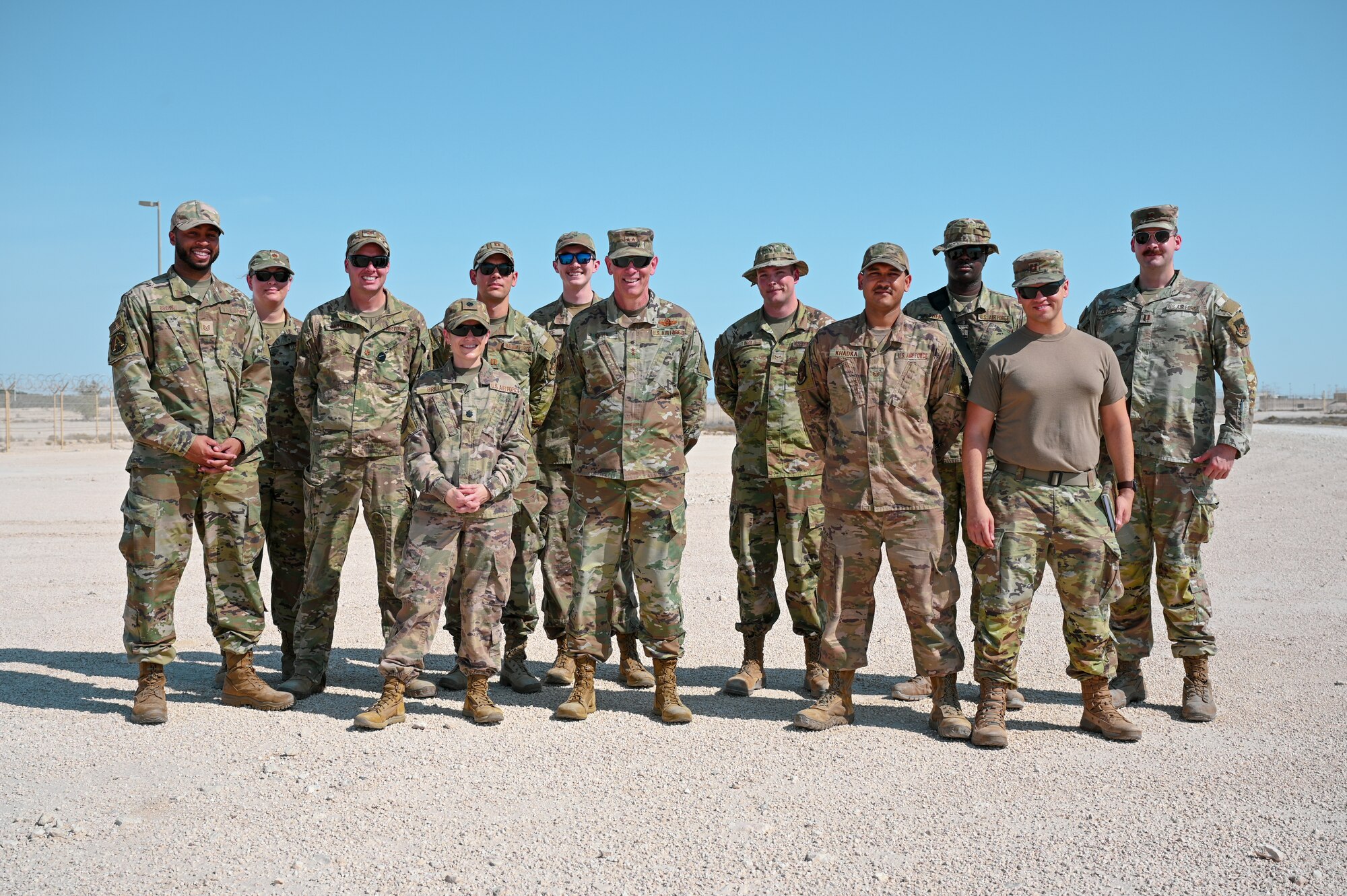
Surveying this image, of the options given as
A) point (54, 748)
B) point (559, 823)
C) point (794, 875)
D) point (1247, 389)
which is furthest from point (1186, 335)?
point (54, 748)

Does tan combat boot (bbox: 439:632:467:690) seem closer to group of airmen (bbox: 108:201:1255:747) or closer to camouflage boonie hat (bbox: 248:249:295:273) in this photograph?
group of airmen (bbox: 108:201:1255:747)

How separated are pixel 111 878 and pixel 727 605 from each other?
617 centimetres

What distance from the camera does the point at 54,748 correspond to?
5281mm

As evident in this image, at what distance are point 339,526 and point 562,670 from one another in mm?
1711

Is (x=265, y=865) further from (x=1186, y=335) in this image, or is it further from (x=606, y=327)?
(x=1186, y=335)

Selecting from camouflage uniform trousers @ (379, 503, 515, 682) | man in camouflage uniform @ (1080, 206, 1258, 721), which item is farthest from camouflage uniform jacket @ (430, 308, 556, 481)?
man in camouflage uniform @ (1080, 206, 1258, 721)

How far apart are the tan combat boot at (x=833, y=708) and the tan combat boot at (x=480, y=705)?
65.3 inches

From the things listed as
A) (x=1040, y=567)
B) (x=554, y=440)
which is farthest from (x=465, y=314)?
(x=1040, y=567)

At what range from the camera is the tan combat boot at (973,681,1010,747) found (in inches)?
209

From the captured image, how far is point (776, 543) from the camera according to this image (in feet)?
21.6

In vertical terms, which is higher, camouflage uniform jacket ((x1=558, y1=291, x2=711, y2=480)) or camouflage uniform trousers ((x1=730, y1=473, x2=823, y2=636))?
camouflage uniform jacket ((x1=558, y1=291, x2=711, y2=480))

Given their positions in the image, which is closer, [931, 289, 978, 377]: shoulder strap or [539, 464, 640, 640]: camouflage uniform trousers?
[931, 289, 978, 377]: shoulder strap

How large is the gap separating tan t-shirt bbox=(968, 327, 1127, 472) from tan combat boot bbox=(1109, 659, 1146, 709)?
1.52m

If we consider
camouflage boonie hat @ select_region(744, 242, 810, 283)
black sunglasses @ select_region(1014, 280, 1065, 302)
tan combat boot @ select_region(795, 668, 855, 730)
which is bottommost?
tan combat boot @ select_region(795, 668, 855, 730)
